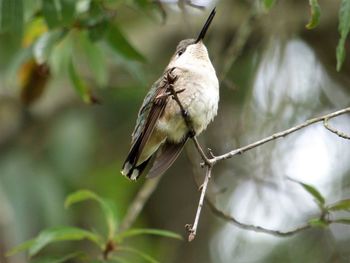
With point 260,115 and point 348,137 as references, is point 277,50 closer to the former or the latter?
point 260,115

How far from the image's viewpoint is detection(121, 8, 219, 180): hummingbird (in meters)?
3.63

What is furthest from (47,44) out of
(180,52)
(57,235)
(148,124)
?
(148,124)

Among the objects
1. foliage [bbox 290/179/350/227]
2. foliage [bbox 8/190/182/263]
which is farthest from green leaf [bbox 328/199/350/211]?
foliage [bbox 8/190/182/263]

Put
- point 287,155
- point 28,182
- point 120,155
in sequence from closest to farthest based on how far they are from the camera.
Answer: point 287,155
point 28,182
point 120,155

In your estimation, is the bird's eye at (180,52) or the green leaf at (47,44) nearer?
the bird's eye at (180,52)

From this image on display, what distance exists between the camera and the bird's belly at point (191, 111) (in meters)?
3.66

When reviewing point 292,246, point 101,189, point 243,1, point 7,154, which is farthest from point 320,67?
point 7,154

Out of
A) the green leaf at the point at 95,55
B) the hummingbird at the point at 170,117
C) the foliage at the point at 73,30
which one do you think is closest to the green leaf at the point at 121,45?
the foliage at the point at 73,30

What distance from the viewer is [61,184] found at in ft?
24.8

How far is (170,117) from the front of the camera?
147 inches

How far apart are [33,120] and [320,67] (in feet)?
9.16

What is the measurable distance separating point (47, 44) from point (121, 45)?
1.44 feet

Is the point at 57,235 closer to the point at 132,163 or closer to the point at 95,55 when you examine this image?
the point at 132,163

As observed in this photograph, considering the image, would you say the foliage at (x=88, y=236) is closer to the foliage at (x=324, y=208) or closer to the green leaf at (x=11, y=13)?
the foliage at (x=324, y=208)
